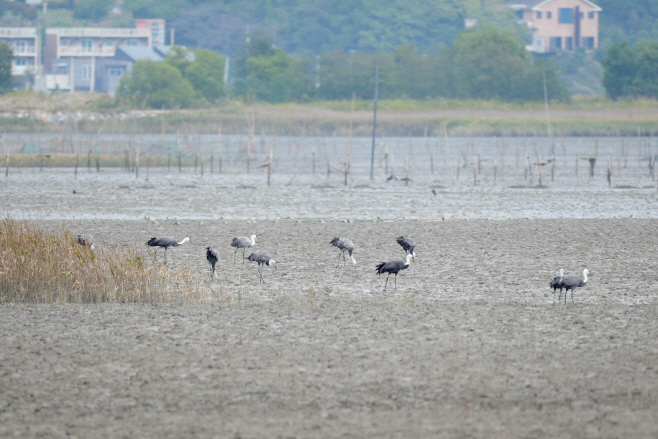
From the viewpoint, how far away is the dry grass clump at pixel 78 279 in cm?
1159

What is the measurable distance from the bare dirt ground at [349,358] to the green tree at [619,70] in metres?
71.3

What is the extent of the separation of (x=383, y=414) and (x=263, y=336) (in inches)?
109

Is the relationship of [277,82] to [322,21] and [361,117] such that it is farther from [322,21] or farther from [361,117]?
[322,21]

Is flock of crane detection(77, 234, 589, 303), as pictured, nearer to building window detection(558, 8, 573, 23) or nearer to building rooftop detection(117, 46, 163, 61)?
building rooftop detection(117, 46, 163, 61)

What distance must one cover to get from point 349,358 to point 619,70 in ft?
260

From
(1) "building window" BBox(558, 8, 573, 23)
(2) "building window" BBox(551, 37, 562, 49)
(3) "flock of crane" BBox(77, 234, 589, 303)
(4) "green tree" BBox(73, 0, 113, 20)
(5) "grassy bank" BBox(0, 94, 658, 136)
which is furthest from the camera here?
(4) "green tree" BBox(73, 0, 113, 20)

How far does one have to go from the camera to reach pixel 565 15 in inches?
4530

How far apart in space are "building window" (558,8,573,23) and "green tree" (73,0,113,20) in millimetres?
62234

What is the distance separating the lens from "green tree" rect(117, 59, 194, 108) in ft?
251

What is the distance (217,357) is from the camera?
28.3 feet

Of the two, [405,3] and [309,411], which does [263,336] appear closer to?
[309,411]

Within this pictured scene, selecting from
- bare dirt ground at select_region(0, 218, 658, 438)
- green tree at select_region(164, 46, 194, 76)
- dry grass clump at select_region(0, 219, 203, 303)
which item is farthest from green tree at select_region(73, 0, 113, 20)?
dry grass clump at select_region(0, 219, 203, 303)

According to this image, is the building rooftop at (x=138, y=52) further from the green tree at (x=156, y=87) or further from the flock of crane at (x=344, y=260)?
the flock of crane at (x=344, y=260)

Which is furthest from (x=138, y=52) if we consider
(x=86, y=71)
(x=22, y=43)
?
(x=22, y=43)
